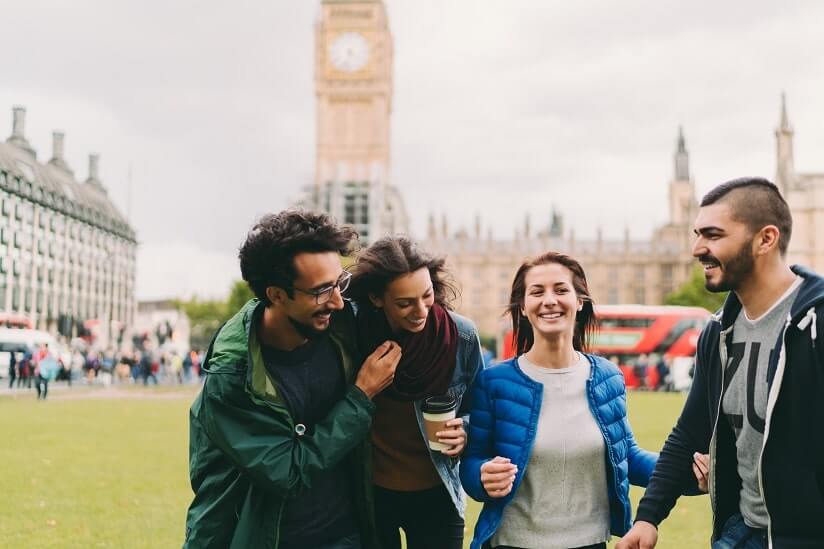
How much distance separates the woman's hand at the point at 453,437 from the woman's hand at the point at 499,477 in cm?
17

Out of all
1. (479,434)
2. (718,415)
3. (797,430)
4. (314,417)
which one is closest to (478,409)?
(479,434)

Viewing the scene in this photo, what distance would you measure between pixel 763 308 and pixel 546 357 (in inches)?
30.7

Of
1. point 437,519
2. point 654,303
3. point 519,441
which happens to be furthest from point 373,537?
point 654,303

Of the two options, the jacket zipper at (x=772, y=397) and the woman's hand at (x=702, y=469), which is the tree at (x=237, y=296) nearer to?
the woman's hand at (x=702, y=469)

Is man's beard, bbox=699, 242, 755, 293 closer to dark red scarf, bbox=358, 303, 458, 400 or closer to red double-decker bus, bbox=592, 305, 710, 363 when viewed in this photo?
dark red scarf, bbox=358, 303, 458, 400

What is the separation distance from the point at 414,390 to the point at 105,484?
6359mm

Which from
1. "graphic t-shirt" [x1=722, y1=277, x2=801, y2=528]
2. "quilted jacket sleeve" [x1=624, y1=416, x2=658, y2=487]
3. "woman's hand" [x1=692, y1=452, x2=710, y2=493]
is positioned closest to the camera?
"graphic t-shirt" [x1=722, y1=277, x2=801, y2=528]

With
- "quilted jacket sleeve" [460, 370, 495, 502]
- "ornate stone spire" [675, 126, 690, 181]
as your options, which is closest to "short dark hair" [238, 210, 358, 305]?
"quilted jacket sleeve" [460, 370, 495, 502]

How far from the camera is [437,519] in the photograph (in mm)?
3174

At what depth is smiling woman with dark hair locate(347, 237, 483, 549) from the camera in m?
2.99

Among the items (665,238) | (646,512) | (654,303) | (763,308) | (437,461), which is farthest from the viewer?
(665,238)

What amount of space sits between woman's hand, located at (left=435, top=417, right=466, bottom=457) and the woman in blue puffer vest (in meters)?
0.06

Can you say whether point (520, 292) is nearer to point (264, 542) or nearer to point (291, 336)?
point (291, 336)

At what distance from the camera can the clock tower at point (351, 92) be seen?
262 ft
